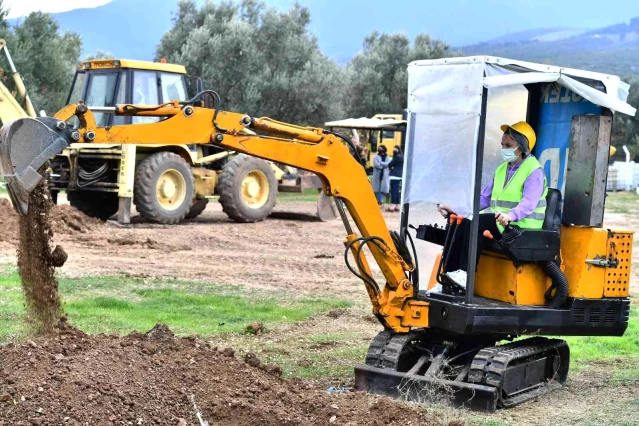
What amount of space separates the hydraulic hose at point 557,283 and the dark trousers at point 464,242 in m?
0.52

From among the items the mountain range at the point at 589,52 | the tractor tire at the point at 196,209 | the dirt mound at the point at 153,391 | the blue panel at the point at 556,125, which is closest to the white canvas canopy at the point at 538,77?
the blue panel at the point at 556,125

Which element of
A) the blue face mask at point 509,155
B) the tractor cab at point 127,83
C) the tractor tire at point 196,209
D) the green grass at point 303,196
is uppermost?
the tractor cab at point 127,83

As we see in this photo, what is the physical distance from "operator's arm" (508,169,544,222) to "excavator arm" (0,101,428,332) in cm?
107

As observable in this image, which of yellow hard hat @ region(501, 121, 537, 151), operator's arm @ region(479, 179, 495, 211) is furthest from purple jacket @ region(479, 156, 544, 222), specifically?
operator's arm @ region(479, 179, 495, 211)

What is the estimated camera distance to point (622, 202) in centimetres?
3141

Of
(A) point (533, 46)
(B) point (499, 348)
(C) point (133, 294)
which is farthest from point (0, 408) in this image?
(A) point (533, 46)

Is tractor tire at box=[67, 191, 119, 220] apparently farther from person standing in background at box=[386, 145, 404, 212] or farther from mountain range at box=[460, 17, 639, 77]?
mountain range at box=[460, 17, 639, 77]

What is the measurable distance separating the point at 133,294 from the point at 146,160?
23.6 feet

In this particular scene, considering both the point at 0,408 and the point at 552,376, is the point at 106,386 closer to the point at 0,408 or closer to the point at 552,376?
the point at 0,408

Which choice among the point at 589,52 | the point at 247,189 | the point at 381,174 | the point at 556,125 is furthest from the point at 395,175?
the point at 589,52

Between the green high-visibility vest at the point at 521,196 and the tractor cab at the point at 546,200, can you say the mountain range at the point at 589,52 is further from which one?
the green high-visibility vest at the point at 521,196

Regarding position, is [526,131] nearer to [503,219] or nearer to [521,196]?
[521,196]

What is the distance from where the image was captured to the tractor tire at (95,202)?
773 inches

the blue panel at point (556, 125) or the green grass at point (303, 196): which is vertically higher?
the blue panel at point (556, 125)
